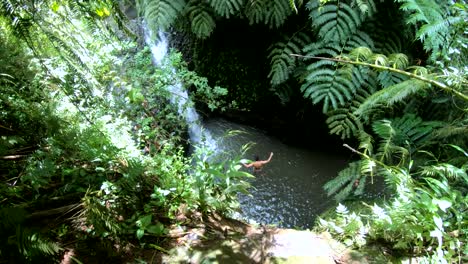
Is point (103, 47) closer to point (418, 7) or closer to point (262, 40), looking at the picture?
point (262, 40)

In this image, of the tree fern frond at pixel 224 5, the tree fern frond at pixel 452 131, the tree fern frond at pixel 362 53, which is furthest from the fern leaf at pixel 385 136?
the tree fern frond at pixel 224 5

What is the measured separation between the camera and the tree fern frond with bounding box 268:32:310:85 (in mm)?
3469

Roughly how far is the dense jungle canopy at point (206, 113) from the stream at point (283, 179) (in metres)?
0.22

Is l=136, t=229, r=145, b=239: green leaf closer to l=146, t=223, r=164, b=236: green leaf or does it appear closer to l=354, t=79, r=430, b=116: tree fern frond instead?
l=146, t=223, r=164, b=236: green leaf

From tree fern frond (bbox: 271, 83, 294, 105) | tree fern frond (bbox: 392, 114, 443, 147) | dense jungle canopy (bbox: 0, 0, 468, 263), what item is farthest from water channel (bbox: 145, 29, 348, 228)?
tree fern frond (bbox: 392, 114, 443, 147)

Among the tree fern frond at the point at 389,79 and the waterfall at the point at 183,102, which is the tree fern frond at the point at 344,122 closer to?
the tree fern frond at the point at 389,79

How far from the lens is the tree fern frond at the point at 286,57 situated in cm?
347

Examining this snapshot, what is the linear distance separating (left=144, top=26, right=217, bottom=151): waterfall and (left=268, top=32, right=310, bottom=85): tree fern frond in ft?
2.95

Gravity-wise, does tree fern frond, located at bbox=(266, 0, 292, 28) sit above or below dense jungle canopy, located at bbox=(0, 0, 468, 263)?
above

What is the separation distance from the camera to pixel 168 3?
11.3ft

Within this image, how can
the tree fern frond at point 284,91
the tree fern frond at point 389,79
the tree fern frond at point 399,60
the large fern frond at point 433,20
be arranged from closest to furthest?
the large fern frond at point 433,20
the tree fern frond at point 399,60
the tree fern frond at point 389,79
the tree fern frond at point 284,91

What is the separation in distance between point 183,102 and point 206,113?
19.6 inches

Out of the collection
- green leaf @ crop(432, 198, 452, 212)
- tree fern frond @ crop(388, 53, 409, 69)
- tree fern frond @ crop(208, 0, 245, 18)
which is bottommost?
green leaf @ crop(432, 198, 452, 212)

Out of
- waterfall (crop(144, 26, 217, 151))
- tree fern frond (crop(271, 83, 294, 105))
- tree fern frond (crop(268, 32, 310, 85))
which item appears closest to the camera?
tree fern frond (crop(268, 32, 310, 85))
